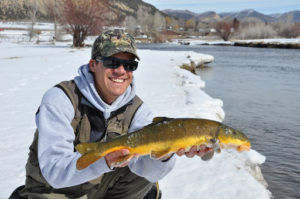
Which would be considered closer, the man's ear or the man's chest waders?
the man's chest waders

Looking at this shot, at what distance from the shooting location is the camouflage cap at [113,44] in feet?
7.80

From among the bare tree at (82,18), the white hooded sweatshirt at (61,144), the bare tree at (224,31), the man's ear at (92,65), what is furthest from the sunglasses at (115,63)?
the bare tree at (224,31)

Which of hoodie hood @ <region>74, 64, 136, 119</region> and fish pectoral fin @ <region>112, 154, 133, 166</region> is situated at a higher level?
hoodie hood @ <region>74, 64, 136, 119</region>

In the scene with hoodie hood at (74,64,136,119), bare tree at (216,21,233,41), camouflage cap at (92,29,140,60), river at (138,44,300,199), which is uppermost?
bare tree at (216,21,233,41)

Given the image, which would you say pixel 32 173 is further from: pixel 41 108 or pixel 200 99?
pixel 200 99

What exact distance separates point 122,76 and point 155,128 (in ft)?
2.06

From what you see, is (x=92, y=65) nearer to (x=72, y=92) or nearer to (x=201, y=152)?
(x=72, y=92)

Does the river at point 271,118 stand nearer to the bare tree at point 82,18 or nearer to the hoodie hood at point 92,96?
the hoodie hood at point 92,96

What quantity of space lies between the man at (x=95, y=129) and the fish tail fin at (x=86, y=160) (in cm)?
8

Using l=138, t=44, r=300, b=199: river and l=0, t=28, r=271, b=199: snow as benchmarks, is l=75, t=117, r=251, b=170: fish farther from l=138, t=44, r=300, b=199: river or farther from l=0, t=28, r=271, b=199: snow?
l=138, t=44, r=300, b=199: river

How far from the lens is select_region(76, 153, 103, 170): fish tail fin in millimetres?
1852

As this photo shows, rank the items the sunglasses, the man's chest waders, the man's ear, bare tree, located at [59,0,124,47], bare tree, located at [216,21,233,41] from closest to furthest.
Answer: the man's chest waders → the sunglasses → the man's ear → bare tree, located at [59,0,124,47] → bare tree, located at [216,21,233,41]

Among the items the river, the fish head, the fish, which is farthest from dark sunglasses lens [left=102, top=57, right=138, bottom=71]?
the river

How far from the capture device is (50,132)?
200 cm
